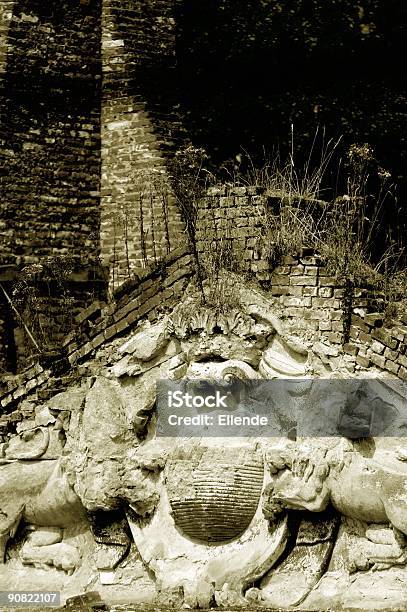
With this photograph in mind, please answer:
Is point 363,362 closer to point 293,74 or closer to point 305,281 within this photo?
point 305,281

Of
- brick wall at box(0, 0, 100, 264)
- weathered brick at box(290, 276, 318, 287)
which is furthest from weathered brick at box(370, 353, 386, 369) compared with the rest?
brick wall at box(0, 0, 100, 264)

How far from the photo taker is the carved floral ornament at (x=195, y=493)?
11.0 metres

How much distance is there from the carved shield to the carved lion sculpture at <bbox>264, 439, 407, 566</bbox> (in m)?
0.16

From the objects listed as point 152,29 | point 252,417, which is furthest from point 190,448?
point 152,29

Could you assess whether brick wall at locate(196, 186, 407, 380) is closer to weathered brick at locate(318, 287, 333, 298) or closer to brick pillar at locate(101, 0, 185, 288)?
weathered brick at locate(318, 287, 333, 298)

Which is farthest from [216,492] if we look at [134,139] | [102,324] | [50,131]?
[50,131]

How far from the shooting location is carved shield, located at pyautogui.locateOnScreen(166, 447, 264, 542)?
37.2ft

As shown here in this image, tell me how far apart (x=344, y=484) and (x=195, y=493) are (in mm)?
1205

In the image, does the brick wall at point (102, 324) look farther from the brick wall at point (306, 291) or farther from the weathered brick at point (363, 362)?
the weathered brick at point (363, 362)

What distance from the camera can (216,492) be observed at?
37.3 ft

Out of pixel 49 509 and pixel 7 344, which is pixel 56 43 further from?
pixel 49 509

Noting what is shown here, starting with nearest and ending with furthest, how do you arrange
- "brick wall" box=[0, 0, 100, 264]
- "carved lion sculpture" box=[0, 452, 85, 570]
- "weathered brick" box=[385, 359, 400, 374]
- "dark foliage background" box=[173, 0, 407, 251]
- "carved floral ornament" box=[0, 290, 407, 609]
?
1. "carved floral ornament" box=[0, 290, 407, 609]
2. "weathered brick" box=[385, 359, 400, 374]
3. "carved lion sculpture" box=[0, 452, 85, 570]
4. "brick wall" box=[0, 0, 100, 264]
5. "dark foliage background" box=[173, 0, 407, 251]

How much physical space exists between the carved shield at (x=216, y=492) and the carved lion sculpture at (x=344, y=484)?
16 cm

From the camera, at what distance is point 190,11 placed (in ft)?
57.1
